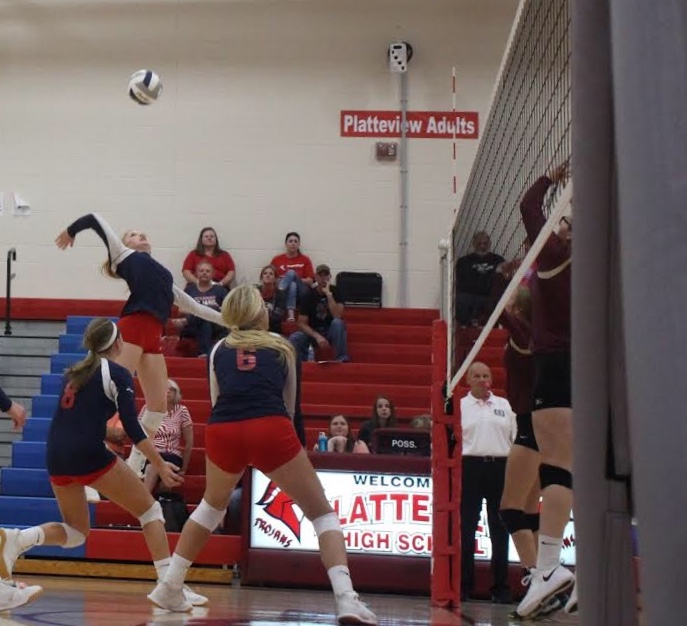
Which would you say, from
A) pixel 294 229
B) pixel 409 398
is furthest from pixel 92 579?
pixel 294 229

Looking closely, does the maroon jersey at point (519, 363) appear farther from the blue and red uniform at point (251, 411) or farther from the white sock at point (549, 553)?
the blue and red uniform at point (251, 411)

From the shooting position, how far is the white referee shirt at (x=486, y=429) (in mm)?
8906

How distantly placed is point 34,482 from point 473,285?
230 inches

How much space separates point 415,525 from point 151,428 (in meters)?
2.64

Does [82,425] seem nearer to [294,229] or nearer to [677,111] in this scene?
[677,111]

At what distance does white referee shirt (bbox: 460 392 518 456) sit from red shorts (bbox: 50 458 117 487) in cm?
377

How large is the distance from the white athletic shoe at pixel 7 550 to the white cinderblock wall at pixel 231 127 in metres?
10.1

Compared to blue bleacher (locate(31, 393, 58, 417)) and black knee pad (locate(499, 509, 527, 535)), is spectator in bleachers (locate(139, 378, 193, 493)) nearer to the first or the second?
blue bleacher (locate(31, 393, 58, 417))

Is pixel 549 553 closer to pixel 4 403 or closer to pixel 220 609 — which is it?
pixel 220 609

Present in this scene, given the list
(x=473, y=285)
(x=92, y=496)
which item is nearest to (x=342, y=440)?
(x=92, y=496)

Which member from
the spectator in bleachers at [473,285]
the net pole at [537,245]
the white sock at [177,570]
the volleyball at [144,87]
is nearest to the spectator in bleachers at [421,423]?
the spectator in bleachers at [473,285]

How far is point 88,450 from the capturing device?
572 cm

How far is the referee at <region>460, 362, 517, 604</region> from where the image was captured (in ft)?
28.1

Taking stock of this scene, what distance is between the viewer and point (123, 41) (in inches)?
644
